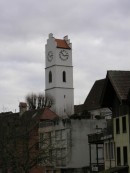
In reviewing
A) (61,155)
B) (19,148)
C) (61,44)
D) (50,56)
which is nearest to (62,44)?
(61,44)

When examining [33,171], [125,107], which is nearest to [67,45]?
[33,171]

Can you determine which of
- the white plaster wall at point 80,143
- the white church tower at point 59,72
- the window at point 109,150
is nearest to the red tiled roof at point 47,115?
the white plaster wall at point 80,143

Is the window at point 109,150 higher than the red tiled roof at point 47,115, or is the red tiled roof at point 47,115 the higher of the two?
the red tiled roof at point 47,115

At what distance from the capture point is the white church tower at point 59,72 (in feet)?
516

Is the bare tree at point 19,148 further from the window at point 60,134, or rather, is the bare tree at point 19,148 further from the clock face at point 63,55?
the clock face at point 63,55

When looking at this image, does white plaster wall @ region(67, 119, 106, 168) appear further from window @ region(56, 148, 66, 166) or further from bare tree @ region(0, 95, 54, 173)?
bare tree @ region(0, 95, 54, 173)

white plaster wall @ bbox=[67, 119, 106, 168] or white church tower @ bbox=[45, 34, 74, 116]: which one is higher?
white church tower @ bbox=[45, 34, 74, 116]

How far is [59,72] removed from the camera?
162 meters

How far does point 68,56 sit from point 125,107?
380 feet

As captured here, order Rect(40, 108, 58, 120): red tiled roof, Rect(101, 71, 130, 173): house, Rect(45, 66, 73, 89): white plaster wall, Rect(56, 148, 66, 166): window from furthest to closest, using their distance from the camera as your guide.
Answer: Rect(45, 66, 73, 89): white plaster wall
Rect(40, 108, 58, 120): red tiled roof
Rect(56, 148, 66, 166): window
Rect(101, 71, 130, 173): house

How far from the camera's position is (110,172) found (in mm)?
47156

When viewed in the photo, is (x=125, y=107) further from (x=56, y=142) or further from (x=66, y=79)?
(x=66, y=79)

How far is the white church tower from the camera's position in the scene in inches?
6196

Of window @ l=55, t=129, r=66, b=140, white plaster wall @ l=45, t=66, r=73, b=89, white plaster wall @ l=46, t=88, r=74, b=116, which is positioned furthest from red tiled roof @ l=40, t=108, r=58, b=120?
white plaster wall @ l=45, t=66, r=73, b=89
